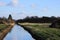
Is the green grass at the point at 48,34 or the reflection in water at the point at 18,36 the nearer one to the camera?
the green grass at the point at 48,34

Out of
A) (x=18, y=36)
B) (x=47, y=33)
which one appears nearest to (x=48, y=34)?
(x=47, y=33)

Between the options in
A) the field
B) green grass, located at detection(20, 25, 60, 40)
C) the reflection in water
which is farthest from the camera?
the reflection in water

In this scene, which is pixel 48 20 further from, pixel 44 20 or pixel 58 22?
pixel 58 22

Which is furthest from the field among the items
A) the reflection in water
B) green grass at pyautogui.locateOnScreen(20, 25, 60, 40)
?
the reflection in water

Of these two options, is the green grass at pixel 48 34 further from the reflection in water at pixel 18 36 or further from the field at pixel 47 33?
the reflection in water at pixel 18 36

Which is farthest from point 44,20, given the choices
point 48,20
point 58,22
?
point 58,22

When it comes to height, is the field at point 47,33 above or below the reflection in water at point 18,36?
above

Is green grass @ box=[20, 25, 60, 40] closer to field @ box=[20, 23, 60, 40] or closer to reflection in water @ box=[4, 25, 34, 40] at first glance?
field @ box=[20, 23, 60, 40]

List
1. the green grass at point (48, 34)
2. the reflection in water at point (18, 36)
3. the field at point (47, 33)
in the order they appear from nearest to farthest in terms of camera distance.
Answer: the green grass at point (48, 34), the field at point (47, 33), the reflection in water at point (18, 36)

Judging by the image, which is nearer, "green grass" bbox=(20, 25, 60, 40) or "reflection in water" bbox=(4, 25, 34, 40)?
"green grass" bbox=(20, 25, 60, 40)

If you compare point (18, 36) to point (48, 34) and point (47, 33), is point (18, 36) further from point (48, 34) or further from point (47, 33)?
point (48, 34)

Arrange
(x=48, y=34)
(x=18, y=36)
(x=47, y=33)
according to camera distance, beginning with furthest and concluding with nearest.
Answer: (x=18, y=36) < (x=47, y=33) < (x=48, y=34)

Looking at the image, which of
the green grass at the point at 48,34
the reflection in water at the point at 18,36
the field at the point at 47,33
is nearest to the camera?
the green grass at the point at 48,34

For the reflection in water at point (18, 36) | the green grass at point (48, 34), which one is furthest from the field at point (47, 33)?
the reflection in water at point (18, 36)
